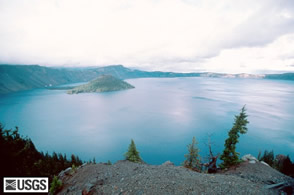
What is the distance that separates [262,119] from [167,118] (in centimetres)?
5610

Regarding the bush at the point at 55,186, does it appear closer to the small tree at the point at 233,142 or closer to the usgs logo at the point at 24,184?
the usgs logo at the point at 24,184

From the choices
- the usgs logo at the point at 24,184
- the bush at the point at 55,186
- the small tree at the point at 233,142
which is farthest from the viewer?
the small tree at the point at 233,142

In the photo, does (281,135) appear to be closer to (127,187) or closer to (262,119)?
(262,119)

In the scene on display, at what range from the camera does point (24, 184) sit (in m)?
10.2

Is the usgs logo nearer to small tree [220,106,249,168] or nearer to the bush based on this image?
the bush

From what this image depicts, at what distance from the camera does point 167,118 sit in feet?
298

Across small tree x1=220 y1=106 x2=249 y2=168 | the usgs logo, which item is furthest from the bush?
small tree x1=220 y1=106 x2=249 y2=168

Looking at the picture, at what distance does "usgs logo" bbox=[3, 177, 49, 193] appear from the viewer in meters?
9.12

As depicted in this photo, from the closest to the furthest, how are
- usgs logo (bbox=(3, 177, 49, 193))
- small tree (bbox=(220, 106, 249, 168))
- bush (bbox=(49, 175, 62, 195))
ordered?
usgs logo (bbox=(3, 177, 49, 193))
bush (bbox=(49, 175, 62, 195))
small tree (bbox=(220, 106, 249, 168))

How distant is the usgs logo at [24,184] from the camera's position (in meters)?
9.12

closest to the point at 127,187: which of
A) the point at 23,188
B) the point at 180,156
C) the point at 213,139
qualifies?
the point at 23,188

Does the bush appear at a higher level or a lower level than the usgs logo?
lower

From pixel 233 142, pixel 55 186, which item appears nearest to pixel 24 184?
pixel 55 186

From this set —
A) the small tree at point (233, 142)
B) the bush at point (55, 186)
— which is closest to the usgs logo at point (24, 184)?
the bush at point (55, 186)
